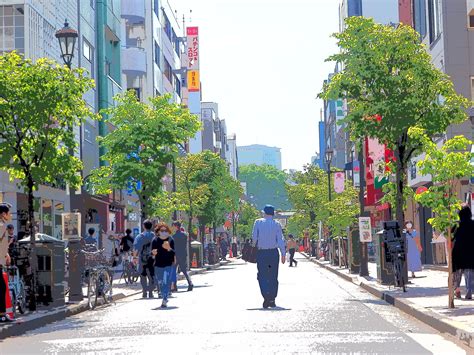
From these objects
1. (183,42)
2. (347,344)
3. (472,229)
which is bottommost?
(347,344)

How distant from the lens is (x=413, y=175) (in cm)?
5475

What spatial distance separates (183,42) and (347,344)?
106172mm

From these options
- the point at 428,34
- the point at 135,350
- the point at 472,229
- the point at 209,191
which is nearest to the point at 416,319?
the point at 472,229

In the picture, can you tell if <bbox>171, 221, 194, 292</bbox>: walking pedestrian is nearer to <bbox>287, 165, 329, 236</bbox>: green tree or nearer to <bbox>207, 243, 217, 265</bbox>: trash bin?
<bbox>207, 243, 217, 265</bbox>: trash bin

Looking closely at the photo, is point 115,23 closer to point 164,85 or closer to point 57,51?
point 57,51

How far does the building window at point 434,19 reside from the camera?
1867 inches

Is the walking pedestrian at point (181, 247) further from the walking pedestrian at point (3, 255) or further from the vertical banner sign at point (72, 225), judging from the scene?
the walking pedestrian at point (3, 255)

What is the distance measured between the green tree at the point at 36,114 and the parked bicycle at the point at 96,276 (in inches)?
71.3

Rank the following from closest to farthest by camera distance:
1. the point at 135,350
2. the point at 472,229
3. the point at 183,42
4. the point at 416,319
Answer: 1. the point at 135,350
2. the point at 416,319
3. the point at 472,229
4. the point at 183,42

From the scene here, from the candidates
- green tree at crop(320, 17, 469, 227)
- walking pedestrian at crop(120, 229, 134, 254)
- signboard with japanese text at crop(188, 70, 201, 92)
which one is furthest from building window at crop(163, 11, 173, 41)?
green tree at crop(320, 17, 469, 227)

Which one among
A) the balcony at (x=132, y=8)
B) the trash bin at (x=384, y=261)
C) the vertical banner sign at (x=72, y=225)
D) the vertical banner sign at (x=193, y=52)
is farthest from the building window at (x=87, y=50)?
the vertical banner sign at (x=193, y=52)

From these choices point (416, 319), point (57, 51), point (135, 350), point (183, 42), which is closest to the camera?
point (135, 350)

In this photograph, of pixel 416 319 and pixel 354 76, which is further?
pixel 354 76

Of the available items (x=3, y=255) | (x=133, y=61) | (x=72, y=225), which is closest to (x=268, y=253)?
(x=3, y=255)
